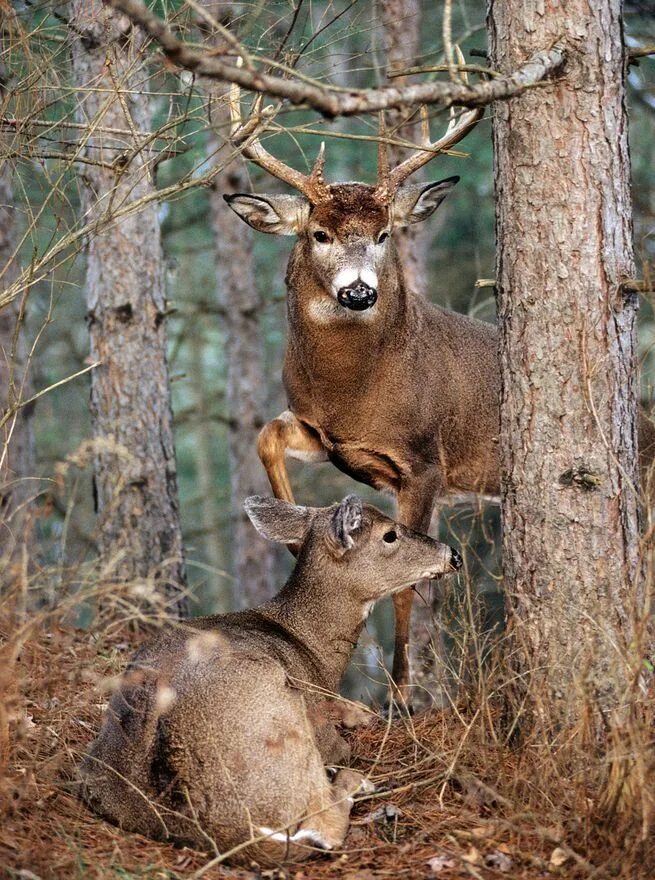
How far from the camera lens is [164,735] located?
5355mm

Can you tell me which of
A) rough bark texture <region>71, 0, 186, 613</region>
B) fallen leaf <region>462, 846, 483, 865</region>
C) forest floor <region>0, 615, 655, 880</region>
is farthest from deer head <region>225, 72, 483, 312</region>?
fallen leaf <region>462, 846, 483, 865</region>

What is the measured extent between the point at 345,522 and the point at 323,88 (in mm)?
2797

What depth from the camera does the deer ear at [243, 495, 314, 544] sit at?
6.89 metres

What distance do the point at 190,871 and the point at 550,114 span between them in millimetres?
3906

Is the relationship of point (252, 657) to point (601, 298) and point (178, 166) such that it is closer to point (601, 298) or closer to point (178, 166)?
point (601, 298)

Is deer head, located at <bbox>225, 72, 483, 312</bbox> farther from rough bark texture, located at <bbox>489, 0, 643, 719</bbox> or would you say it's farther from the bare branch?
the bare branch

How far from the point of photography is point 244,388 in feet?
48.5

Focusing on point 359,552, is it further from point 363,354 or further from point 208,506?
point 208,506

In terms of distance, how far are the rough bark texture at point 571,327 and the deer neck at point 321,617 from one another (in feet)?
3.95

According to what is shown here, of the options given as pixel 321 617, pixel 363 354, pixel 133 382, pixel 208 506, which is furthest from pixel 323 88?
pixel 208 506

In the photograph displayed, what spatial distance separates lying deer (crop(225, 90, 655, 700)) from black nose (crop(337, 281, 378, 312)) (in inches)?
6.6

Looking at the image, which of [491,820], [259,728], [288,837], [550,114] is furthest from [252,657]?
[550,114]

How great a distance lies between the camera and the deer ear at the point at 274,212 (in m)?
7.85

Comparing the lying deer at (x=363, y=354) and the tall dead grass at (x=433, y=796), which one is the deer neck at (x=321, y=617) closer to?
the tall dead grass at (x=433, y=796)
